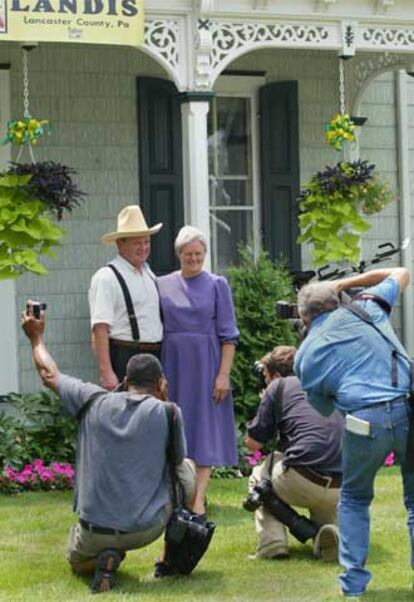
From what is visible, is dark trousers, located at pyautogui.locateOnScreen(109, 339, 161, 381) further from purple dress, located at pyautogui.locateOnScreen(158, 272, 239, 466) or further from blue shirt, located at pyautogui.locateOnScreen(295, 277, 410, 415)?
blue shirt, located at pyautogui.locateOnScreen(295, 277, 410, 415)

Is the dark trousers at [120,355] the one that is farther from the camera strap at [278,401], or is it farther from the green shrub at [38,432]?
the green shrub at [38,432]

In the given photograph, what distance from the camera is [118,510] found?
7418mm

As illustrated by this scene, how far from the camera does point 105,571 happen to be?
294 inches

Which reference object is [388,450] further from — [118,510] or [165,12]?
[165,12]

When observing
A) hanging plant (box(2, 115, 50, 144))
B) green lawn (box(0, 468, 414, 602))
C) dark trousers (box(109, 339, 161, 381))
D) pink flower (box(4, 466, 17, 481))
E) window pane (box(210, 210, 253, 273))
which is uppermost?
hanging plant (box(2, 115, 50, 144))

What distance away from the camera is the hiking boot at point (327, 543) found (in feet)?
26.4

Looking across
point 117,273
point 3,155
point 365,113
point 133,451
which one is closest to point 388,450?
point 133,451

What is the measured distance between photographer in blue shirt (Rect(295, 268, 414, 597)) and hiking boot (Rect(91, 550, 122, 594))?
4.01 feet

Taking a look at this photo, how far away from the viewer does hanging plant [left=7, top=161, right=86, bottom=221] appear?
34.7 feet

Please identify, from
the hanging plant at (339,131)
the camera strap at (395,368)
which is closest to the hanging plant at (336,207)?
the hanging plant at (339,131)

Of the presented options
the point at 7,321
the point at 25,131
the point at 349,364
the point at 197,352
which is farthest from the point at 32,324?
the point at 7,321

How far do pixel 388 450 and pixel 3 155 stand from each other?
630cm

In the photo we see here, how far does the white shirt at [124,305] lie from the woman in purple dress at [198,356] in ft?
0.33

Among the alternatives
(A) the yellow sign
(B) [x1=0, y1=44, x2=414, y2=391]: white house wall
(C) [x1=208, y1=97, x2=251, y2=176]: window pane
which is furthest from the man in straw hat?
(C) [x1=208, y1=97, x2=251, y2=176]: window pane
